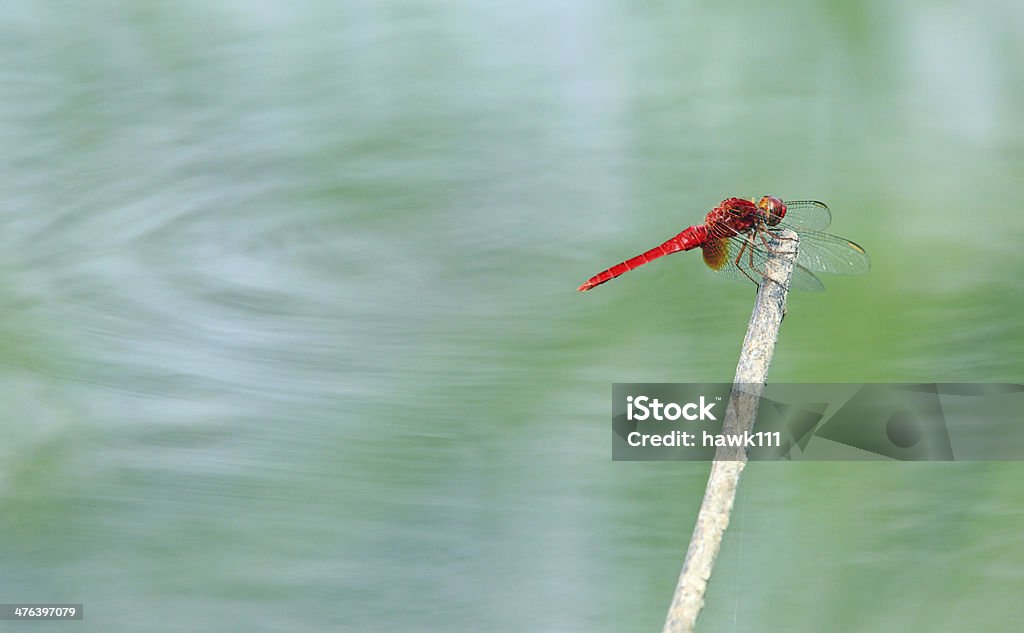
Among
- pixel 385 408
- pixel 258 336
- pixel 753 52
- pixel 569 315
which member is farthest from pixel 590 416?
pixel 753 52

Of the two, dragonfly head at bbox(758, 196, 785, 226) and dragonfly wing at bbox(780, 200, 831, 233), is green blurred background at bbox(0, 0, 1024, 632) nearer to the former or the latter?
dragonfly wing at bbox(780, 200, 831, 233)

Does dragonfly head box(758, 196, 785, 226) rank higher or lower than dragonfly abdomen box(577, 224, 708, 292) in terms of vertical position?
higher

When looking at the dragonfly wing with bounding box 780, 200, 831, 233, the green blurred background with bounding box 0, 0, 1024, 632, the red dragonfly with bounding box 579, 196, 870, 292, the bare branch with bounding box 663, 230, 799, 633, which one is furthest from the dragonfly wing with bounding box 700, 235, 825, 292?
the bare branch with bounding box 663, 230, 799, 633

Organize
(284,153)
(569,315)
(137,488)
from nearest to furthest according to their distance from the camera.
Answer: (137,488)
(569,315)
(284,153)

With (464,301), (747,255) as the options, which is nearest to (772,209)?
(747,255)

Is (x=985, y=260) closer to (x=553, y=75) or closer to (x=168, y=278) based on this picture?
(x=553, y=75)

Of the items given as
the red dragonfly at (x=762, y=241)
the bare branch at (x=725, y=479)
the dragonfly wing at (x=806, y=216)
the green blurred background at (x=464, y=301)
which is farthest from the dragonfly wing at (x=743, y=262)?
the bare branch at (x=725, y=479)
